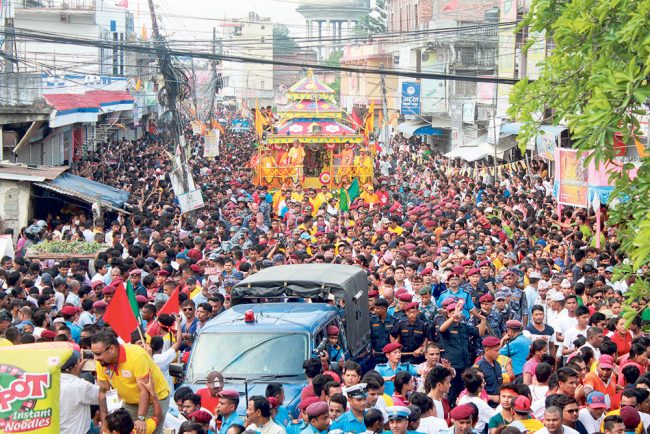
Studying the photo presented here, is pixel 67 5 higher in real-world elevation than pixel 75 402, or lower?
higher

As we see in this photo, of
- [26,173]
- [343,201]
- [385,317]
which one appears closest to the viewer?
[385,317]

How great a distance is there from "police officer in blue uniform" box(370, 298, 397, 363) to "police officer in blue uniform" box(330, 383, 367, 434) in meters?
4.35

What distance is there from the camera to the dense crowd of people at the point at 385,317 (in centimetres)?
895

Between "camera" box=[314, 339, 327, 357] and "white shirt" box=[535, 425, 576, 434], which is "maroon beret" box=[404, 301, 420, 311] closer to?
"camera" box=[314, 339, 327, 357]

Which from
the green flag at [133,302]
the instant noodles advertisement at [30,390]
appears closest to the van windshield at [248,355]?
the green flag at [133,302]

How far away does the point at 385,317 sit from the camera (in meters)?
13.6

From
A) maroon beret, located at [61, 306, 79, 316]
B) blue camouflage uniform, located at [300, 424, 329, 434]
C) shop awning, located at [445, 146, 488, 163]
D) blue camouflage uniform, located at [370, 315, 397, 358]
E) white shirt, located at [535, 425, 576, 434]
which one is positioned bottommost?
blue camouflage uniform, located at [370, 315, 397, 358]

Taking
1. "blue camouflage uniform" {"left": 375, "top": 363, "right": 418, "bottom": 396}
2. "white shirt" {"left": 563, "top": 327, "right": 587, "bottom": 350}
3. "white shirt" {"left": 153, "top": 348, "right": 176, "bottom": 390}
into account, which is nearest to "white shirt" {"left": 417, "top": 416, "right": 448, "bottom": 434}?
"blue camouflage uniform" {"left": 375, "top": 363, "right": 418, "bottom": 396}

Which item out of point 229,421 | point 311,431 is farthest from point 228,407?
point 311,431

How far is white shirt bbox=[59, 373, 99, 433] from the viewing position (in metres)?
8.63

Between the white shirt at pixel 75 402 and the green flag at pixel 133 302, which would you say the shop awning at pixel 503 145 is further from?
the white shirt at pixel 75 402

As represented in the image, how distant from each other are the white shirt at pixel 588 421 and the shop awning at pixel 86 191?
1671cm

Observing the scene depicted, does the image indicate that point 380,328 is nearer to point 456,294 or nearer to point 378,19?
point 456,294

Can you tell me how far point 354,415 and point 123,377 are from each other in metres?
1.84
